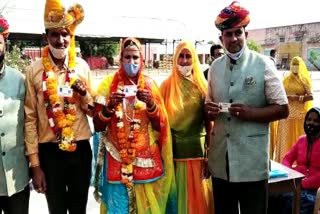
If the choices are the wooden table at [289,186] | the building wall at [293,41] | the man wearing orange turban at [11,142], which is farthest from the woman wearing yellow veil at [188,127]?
the building wall at [293,41]

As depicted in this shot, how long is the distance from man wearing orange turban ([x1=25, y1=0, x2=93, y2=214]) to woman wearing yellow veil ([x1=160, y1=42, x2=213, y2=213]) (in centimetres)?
76

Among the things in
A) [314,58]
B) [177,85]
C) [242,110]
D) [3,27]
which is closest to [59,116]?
[3,27]

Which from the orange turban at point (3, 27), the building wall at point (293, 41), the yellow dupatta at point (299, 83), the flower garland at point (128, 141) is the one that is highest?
the building wall at point (293, 41)

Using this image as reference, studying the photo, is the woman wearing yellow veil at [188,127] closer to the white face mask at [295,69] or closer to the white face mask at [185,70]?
the white face mask at [185,70]

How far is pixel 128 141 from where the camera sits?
104 inches

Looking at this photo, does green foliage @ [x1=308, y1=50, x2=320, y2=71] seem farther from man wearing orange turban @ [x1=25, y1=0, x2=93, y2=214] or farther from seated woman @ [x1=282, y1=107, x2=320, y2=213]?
man wearing orange turban @ [x1=25, y1=0, x2=93, y2=214]

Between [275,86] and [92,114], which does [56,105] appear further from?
[275,86]

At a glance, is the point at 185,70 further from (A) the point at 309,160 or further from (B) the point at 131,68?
(A) the point at 309,160

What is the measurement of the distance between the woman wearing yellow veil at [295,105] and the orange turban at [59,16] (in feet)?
13.0

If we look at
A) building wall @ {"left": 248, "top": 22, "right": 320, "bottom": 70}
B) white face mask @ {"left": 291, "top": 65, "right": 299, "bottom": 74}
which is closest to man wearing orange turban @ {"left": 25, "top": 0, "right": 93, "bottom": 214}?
white face mask @ {"left": 291, "top": 65, "right": 299, "bottom": 74}

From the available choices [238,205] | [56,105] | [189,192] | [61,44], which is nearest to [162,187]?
[189,192]

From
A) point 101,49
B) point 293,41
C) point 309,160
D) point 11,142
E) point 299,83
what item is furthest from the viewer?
point 293,41

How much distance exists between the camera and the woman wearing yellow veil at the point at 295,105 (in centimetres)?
547

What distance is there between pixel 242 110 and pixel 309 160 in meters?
1.64
